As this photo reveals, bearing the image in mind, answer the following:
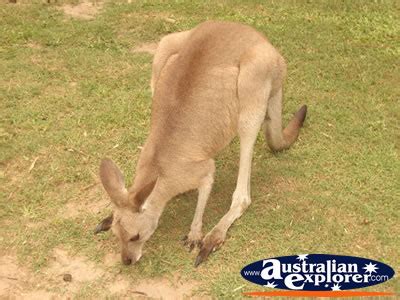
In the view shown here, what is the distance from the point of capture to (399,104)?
5184mm

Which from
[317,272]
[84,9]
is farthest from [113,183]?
[84,9]

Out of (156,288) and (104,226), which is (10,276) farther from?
(156,288)

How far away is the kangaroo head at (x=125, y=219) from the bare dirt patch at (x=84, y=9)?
13.3 ft

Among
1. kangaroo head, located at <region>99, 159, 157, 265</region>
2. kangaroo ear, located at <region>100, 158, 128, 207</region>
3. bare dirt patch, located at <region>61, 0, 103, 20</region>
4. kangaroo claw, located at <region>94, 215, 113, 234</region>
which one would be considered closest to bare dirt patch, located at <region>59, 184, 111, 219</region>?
kangaroo claw, located at <region>94, 215, 113, 234</region>

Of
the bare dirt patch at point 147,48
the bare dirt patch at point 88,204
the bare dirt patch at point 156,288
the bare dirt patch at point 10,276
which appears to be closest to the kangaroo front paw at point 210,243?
the bare dirt patch at point 156,288

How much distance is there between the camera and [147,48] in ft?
20.5

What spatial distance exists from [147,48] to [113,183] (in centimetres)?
325

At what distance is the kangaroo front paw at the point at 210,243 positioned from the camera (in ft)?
11.8

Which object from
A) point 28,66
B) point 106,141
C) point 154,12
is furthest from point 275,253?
point 154,12

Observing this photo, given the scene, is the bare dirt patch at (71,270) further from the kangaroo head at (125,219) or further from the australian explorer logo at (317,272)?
the australian explorer logo at (317,272)

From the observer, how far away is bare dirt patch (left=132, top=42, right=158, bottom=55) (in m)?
6.16

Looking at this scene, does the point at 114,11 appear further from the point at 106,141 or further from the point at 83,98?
the point at 106,141

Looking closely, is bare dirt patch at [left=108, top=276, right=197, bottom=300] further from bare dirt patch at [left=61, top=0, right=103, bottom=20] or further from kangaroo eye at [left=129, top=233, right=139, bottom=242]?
bare dirt patch at [left=61, top=0, right=103, bottom=20]

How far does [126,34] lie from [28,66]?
1.30 m
